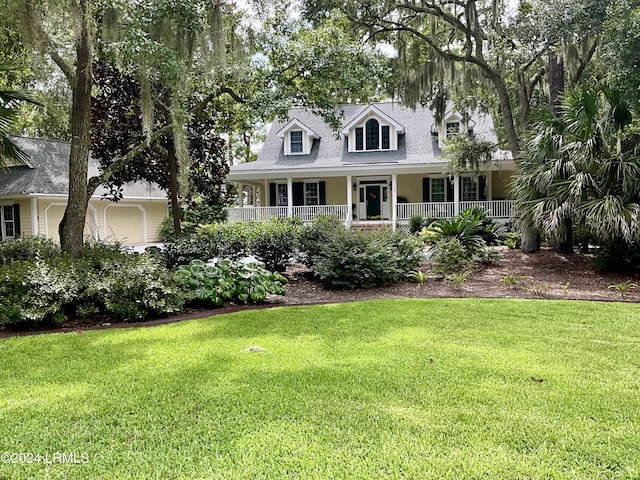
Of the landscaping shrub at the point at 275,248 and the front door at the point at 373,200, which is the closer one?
the landscaping shrub at the point at 275,248

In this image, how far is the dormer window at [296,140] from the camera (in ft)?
63.2

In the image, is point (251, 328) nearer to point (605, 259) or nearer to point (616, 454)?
point (616, 454)

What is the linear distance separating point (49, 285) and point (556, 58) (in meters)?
12.9

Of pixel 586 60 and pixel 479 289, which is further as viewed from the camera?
pixel 586 60

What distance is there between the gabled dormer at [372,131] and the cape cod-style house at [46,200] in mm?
10050

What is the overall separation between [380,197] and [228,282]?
44.3 feet

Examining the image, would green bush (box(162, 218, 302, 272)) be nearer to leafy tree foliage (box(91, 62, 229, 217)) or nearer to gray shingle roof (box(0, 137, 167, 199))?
leafy tree foliage (box(91, 62, 229, 217))

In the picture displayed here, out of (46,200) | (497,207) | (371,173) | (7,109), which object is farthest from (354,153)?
(7,109)

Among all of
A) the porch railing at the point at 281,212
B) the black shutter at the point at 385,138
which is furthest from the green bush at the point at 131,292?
the black shutter at the point at 385,138

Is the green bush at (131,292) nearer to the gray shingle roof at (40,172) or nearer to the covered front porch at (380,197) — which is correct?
the gray shingle roof at (40,172)

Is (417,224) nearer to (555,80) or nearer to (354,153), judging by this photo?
(354,153)

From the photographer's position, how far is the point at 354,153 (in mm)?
18562

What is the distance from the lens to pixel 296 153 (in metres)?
19.2

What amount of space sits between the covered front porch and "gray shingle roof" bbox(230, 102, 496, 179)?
2.68 ft
